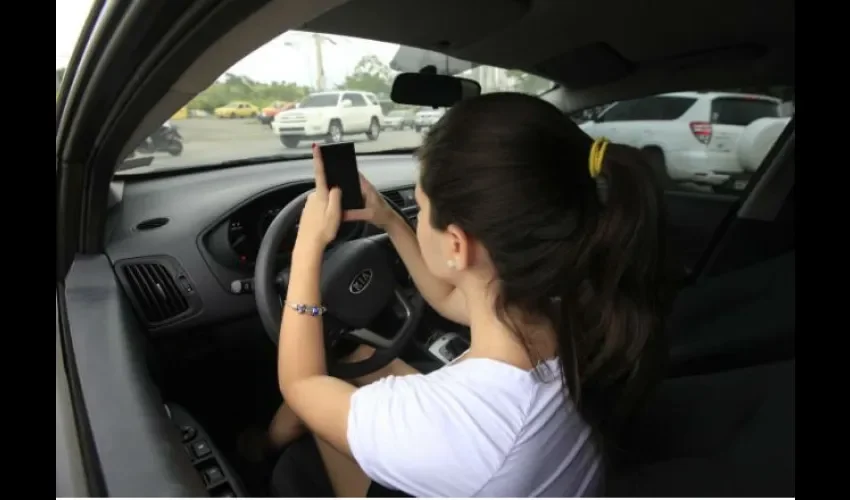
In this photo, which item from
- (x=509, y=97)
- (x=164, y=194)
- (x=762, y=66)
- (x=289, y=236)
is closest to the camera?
(x=509, y=97)

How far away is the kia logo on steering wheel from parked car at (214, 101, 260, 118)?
105 centimetres

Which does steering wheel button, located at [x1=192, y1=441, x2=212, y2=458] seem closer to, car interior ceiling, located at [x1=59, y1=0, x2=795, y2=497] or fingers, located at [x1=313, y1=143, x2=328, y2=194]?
car interior ceiling, located at [x1=59, y1=0, x2=795, y2=497]

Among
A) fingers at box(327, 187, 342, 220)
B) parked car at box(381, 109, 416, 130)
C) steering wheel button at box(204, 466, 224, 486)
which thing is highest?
parked car at box(381, 109, 416, 130)

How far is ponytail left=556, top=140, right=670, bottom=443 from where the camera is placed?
3.40 ft

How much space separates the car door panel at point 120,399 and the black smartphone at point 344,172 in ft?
1.81

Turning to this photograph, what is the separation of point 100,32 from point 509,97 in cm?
65

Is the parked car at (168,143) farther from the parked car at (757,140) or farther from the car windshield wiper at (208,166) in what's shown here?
the parked car at (757,140)

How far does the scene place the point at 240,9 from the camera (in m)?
0.92

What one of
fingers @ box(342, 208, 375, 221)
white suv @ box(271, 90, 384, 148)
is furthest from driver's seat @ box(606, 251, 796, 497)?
white suv @ box(271, 90, 384, 148)

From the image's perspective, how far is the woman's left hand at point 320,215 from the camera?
1.32m

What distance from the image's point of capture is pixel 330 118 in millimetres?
2660

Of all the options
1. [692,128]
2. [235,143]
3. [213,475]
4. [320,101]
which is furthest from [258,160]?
[692,128]

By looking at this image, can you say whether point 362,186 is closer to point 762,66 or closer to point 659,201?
point 659,201
